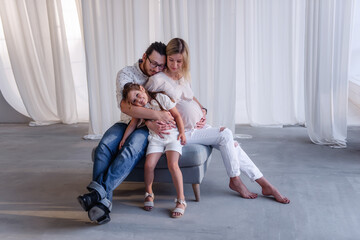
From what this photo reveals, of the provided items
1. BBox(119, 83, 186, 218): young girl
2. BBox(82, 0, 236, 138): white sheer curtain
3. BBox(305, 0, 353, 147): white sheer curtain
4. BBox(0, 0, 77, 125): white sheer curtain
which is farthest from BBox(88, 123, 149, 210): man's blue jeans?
BBox(0, 0, 77, 125): white sheer curtain

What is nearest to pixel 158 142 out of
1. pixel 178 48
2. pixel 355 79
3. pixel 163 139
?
pixel 163 139

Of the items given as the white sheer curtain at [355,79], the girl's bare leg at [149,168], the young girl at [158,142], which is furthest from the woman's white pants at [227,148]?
the white sheer curtain at [355,79]

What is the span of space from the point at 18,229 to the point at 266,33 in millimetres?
3215

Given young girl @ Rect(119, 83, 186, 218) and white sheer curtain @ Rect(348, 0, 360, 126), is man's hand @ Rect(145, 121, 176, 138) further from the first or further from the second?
white sheer curtain @ Rect(348, 0, 360, 126)

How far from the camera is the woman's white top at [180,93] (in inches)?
104

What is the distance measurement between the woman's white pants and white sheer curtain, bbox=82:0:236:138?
4.93 feet

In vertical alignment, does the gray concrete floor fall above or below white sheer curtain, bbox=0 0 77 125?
below

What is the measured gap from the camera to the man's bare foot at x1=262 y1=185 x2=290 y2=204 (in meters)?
2.49

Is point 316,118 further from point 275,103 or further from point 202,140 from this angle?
point 202,140

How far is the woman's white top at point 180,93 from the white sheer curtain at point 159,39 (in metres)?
1.38

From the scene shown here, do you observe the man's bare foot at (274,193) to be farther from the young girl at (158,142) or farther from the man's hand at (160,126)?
the man's hand at (160,126)

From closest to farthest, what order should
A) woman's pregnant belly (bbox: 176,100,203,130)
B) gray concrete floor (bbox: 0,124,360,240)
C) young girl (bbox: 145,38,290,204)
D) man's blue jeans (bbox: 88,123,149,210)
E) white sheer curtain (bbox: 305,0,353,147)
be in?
gray concrete floor (bbox: 0,124,360,240), man's blue jeans (bbox: 88,123,149,210), young girl (bbox: 145,38,290,204), woman's pregnant belly (bbox: 176,100,203,130), white sheer curtain (bbox: 305,0,353,147)

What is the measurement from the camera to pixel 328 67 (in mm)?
3703

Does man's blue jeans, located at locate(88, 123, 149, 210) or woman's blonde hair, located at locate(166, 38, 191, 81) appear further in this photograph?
woman's blonde hair, located at locate(166, 38, 191, 81)
